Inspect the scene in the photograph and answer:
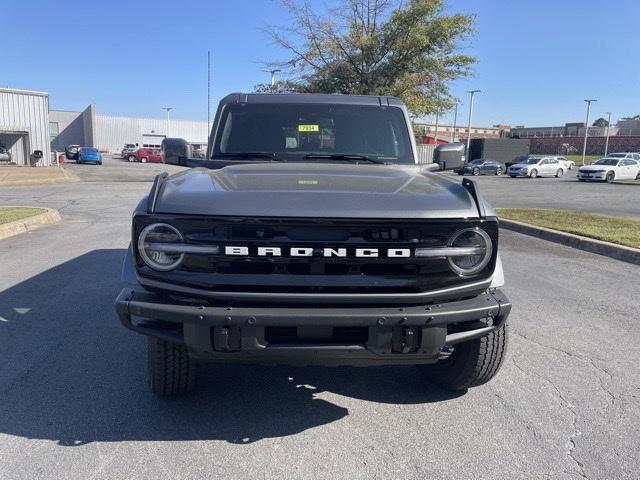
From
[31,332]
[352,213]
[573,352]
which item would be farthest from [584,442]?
[31,332]

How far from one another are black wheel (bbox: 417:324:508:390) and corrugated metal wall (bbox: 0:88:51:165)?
124 ft

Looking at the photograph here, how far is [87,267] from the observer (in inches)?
281

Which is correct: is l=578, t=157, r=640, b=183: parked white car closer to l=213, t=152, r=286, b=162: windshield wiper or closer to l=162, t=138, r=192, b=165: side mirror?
l=213, t=152, r=286, b=162: windshield wiper

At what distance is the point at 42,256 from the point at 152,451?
19.5ft

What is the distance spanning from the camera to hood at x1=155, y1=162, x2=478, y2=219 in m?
2.71

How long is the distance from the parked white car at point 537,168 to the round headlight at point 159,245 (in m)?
39.3

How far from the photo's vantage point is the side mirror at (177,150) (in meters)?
4.58

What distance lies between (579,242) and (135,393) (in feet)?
26.0

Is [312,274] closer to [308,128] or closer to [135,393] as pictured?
[135,393]

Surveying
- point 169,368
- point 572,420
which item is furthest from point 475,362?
point 169,368

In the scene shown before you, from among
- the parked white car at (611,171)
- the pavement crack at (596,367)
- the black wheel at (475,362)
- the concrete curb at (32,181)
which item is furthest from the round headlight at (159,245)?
the parked white car at (611,171)

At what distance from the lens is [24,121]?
Result: 3534 centimetres

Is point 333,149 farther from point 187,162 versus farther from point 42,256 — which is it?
point 42,256

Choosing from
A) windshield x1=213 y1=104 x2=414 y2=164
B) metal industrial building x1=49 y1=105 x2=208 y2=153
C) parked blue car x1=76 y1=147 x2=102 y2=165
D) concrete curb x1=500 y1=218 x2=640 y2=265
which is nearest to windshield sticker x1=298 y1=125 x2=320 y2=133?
windshield x1=213 y1=104 x2=414 y2=164
